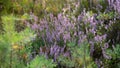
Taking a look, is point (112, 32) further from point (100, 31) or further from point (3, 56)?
point (3, 56)

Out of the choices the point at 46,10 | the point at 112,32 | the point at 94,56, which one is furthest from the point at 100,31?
the point at 46,10

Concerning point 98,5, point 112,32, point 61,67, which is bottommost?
point 61,67

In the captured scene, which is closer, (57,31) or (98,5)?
(57,31)

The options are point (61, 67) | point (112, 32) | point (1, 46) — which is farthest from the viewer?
point (112, 32)

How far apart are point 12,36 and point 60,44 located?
1198 millimetres

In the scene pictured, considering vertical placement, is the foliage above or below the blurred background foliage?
above

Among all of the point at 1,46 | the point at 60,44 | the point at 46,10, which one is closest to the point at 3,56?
the point at 1,46

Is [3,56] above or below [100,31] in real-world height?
above

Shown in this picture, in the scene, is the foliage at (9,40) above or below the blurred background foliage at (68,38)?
above

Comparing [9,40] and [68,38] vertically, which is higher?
[9,40]

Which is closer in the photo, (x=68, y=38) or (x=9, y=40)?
(x=9, y=40)

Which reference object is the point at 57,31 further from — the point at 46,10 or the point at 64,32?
the point at 46,10

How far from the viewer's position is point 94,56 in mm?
2293

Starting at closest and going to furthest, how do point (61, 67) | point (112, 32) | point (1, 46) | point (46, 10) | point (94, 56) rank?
1. point (1, 46)
2. point (61, 67)
3. point (94, 56)
4. point (112, 32)
5. point (46, 10)
